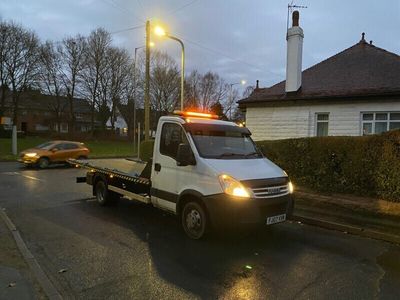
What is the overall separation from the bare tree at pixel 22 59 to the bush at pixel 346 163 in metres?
49.8

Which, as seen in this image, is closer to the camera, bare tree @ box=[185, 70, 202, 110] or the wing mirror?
the wing mirror

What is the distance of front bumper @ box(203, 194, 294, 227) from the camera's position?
6336mm

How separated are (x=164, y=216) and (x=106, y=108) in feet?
186

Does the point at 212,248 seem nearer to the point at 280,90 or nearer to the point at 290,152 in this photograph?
the point at 290,152

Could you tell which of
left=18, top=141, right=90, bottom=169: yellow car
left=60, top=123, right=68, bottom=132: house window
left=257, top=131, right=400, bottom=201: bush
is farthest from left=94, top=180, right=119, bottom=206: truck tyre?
left=60, top=123, right=68, bottom=132: house window

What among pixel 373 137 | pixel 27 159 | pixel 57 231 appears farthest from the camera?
pixel 27 159

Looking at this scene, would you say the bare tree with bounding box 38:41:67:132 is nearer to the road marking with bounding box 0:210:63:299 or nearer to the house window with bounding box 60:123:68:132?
the house window with bounding box 60:123:68:132

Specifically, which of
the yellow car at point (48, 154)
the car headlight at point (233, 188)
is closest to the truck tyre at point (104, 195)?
the car headlight at point (233, 188)

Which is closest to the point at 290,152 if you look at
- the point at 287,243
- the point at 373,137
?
the point at 373,137

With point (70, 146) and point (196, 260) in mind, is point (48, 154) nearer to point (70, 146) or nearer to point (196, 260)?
point (70, 146)

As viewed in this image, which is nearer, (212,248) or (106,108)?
(212,248)

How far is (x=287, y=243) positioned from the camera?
700 centimetres

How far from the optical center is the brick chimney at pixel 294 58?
18453mm

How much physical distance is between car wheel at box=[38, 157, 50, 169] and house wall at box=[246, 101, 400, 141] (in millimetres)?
11727
